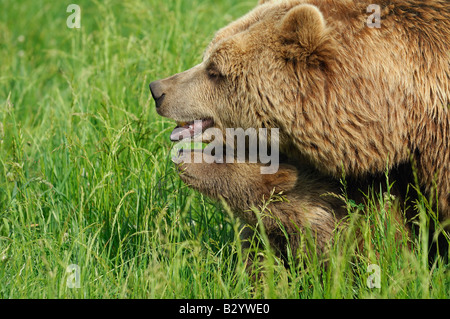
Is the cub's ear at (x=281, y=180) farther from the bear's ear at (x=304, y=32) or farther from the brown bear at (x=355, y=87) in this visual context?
the bear's ear at (x=304, y=32)

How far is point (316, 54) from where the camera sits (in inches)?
147

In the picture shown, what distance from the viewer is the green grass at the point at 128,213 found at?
3.48 metres

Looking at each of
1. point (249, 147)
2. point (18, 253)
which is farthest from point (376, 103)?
point (18, 253)

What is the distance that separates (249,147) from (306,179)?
387 mm

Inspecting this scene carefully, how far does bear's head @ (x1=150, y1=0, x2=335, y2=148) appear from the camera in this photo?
12.2ft

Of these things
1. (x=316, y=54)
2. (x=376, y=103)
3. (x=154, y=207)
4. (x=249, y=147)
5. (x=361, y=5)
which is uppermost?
(x=361, y=5)

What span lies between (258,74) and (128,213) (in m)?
1.27

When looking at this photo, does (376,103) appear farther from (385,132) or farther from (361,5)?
(361,5)

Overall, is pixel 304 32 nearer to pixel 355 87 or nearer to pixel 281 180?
pixel 355 87

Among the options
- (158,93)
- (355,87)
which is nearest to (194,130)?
(158,93)

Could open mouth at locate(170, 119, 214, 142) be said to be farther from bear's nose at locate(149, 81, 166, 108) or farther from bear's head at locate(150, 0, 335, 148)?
bear's nose at locate(149, 81, 166, 108)

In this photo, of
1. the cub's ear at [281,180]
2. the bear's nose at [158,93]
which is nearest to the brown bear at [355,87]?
the cub's ear at [281,180]


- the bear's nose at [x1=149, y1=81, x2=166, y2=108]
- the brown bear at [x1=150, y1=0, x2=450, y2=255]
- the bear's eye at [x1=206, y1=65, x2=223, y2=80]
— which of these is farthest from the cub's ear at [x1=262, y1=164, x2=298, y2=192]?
the bear's nose at [x1=149, y1=81, x2=166, y2=108]

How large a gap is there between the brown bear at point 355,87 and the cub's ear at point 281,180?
0.13 m
